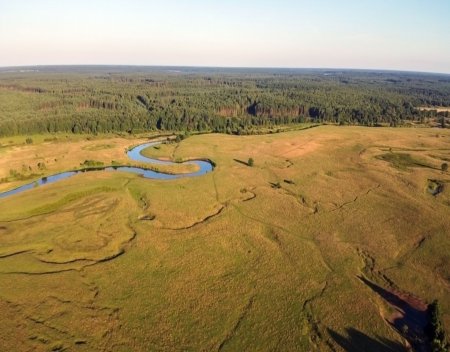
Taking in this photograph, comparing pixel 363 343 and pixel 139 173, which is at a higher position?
pixel 363 343

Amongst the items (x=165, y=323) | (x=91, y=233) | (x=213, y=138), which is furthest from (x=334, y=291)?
(x=213, y=138)

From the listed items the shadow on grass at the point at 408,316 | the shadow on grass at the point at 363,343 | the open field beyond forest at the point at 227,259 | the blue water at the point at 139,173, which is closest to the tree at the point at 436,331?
the shadow on grass at the point at 408,316

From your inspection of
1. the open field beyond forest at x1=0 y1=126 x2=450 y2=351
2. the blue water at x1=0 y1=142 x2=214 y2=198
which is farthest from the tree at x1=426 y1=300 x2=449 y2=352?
the blue water at x1=0 y1=142 x2=214 y2=198

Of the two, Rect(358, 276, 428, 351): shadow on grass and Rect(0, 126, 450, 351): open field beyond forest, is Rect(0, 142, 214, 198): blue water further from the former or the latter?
Rect(358, 276, 428, 351): shadow on grass

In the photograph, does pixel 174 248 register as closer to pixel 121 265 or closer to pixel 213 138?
pixel 121 265

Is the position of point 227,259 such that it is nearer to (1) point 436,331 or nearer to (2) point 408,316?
(2) point 408,316

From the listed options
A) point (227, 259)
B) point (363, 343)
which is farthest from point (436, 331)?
point (227, 259)
